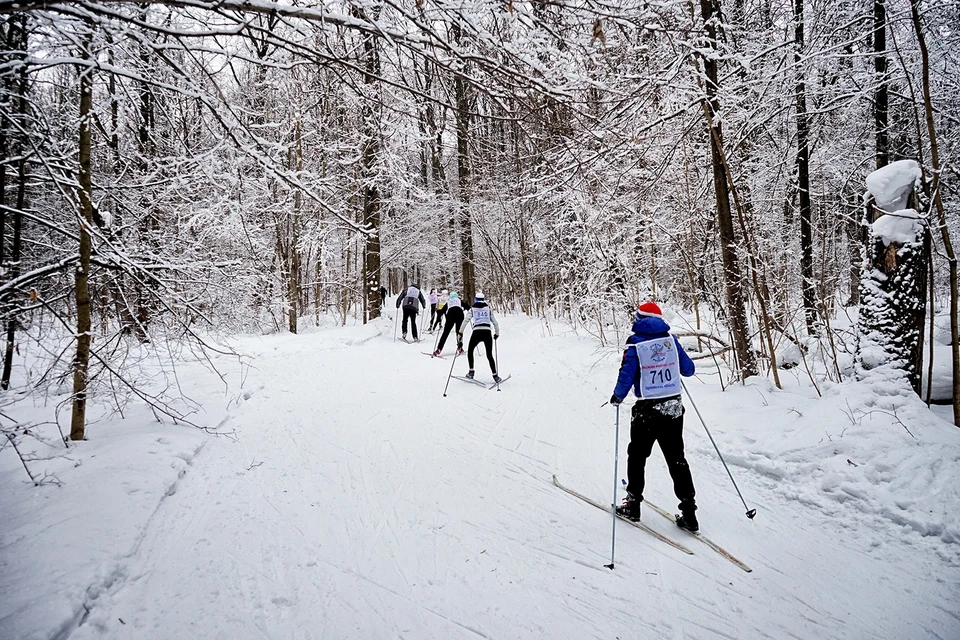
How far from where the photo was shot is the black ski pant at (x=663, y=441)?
3629 mm

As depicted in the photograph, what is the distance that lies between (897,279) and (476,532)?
5955 millimetres

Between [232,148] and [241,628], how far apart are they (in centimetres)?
340

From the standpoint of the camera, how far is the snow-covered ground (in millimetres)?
2660

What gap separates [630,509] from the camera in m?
3.80

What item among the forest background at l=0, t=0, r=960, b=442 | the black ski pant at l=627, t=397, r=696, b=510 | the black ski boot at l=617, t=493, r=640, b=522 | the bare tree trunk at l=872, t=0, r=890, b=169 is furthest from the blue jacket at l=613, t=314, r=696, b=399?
the bare tree trunk at l=872, t=0, r=890, b=169

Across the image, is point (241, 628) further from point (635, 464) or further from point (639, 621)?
point (635, 464)

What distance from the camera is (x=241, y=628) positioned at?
2.60 m

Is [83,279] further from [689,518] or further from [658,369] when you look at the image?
[689,518]

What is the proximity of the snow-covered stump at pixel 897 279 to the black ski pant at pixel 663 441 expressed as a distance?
345 centimetres

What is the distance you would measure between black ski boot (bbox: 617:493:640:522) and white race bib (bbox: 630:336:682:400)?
0.95m

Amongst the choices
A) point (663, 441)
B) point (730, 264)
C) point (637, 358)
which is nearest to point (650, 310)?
point (637, 358)

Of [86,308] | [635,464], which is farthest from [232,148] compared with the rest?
[635,464]

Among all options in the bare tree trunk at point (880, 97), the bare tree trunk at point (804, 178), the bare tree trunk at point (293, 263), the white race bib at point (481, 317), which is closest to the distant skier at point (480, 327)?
the white race bib at point (481, 317)

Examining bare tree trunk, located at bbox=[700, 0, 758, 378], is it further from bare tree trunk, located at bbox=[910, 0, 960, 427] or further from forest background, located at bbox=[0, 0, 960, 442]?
bare tree trunk, located at bbox=[910, 0, 960, 427]
